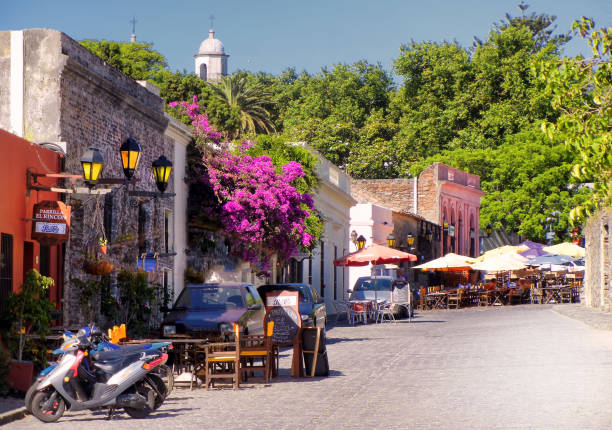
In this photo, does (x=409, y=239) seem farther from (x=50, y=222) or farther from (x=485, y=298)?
(x=50, y=222)

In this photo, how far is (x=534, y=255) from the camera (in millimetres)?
53438

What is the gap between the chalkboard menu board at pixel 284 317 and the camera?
17.7 metres

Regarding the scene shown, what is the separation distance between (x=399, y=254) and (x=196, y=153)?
438 inches

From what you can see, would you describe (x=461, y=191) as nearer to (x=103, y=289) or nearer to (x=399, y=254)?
(x=399, y=254)

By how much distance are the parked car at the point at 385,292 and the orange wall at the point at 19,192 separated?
20745 millimetres

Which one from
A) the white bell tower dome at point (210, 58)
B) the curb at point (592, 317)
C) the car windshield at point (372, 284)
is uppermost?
the white bell tower dome at point (210, 58)

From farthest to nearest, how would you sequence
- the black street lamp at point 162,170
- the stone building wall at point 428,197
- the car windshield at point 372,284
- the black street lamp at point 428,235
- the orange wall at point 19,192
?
1. the stone building wall at point 428,197
2. the black street lamp at point 428,235
3. the car windshield at point 372,284
4. the black street lamp at point 162,170
5. the orange wall at point 19,192

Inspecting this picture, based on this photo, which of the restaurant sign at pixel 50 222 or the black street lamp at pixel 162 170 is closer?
the restaurant sign at pixel 50 222

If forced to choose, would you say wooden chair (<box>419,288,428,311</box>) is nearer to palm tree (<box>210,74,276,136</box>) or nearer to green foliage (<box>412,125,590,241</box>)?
green foliage (<box>412,125,590,241</box>)

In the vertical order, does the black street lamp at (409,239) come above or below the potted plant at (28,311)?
above

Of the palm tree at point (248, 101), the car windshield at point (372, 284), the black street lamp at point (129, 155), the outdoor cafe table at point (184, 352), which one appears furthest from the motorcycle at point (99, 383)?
the palm tree at point (248, 101)

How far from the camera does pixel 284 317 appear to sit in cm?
1781

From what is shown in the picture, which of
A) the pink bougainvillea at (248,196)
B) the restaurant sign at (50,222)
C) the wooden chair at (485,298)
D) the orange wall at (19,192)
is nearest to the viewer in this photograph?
the orange wall at (19,192)

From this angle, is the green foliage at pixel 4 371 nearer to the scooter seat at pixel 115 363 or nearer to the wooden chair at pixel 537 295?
the scooter seat at pixel 115 363
